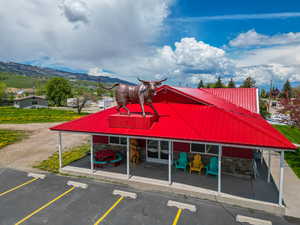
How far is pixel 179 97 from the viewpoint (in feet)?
44.7

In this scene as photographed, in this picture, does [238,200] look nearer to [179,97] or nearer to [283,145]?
[283,145]

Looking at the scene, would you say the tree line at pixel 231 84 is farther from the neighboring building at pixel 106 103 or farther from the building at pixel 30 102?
the building at pixel 30 102

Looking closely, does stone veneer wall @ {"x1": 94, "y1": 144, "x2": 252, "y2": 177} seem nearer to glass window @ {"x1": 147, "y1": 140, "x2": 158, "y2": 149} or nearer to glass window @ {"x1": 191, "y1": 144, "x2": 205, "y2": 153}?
glass window @ {"x1": 191, "y1": 144, "x2": 205, "y2": 153}

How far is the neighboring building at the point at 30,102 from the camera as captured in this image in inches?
2586

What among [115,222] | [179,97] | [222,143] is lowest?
[115,222]

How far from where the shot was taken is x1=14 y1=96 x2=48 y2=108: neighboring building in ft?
216

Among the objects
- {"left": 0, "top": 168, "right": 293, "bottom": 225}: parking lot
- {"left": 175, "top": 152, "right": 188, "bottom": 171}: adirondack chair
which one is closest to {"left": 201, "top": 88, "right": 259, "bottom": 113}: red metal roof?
{"left": 175, "top": 152, "right": 188, "bottom": 171}: adirondack chair

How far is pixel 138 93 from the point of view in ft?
35.4

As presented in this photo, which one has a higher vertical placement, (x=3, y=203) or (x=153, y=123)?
(x=153, y=123)

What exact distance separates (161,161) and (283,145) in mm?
7302

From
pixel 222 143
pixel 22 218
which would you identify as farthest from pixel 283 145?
pixel 22 218

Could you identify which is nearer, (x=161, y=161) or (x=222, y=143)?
(x=222, y=143)

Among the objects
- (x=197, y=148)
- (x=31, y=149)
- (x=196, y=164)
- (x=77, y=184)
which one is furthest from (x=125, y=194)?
(x=31, y=149)

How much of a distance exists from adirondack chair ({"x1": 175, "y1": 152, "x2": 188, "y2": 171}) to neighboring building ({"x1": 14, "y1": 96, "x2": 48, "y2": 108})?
6936 centimetres
